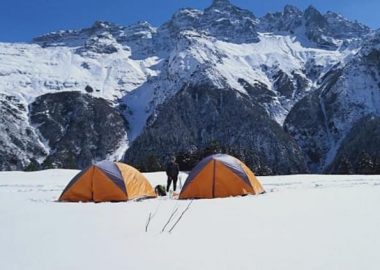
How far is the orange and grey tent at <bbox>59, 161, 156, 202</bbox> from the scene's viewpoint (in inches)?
770

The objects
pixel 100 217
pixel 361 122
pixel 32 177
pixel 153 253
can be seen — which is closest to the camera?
pixel 153 253

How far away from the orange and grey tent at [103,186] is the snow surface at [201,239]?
493cm

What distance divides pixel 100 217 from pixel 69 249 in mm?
4211

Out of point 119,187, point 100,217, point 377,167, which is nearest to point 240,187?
point 119,187

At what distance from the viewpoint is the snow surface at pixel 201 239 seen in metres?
7.82

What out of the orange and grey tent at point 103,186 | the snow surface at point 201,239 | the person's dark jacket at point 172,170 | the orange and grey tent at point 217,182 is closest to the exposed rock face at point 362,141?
the person's dark jacket at point 172,170

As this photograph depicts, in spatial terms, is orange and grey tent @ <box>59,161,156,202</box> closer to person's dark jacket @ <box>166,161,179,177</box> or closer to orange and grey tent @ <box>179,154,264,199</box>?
orange and grey tent @ <box>179,154,264,199</box>

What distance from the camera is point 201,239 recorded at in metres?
9.59

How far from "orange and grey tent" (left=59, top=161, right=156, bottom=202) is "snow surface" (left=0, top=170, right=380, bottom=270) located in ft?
16.2

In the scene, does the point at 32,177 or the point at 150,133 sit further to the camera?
the point at 150,133

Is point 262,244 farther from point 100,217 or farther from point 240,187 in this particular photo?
point 240,187

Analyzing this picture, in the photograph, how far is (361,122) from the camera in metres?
197

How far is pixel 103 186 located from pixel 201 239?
1075cm

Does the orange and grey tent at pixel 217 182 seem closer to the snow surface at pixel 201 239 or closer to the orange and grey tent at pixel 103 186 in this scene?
the orange and grey tent at pixel 103 186
